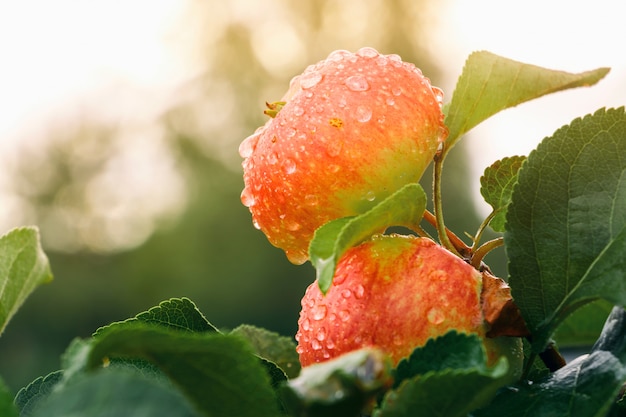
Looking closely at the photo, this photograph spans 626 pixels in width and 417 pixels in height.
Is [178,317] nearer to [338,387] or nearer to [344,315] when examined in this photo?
[344,315]

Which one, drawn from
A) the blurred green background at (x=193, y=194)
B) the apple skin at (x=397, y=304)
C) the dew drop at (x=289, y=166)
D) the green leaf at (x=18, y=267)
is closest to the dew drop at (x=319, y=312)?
the apple skin at (x=397, y=304)

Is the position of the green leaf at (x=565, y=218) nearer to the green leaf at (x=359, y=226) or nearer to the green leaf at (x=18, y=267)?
the green leaf at (x=359, y=226)

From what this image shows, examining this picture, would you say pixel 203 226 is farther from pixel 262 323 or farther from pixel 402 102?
pixel 402 102

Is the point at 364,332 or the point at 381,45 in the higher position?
the point at 364,332

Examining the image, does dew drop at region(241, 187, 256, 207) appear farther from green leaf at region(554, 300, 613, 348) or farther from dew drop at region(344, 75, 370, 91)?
green leaf at region(554, 300, 613, 348)

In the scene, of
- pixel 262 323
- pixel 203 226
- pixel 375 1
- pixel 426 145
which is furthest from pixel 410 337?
pixel 375 1

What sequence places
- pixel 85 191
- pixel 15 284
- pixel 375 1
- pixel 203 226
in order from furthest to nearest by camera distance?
pixel 375 1 → pixel 85 191 → pixel 203 226 → pixel 15 284

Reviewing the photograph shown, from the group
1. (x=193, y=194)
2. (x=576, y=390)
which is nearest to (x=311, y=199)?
(x=576, y=390)
